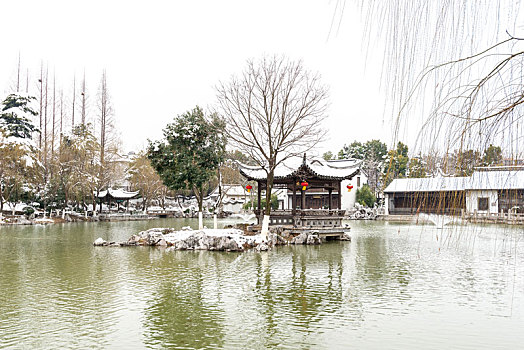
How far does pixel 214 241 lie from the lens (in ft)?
38.1

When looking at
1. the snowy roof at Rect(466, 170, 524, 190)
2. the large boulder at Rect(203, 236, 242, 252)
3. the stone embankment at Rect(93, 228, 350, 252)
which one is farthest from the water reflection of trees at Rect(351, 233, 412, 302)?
the snowy roof at Rect(466, 170, 524, 190)

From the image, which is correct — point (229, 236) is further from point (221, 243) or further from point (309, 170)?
point (309, 170)

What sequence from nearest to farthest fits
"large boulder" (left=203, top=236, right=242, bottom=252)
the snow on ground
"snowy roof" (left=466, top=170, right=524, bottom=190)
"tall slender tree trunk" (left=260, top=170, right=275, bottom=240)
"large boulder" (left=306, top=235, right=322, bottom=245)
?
"snowy roof" (left=466, top=170, right=524, bottom=190) → "large boulder" (left=203, top=236, right=242, bottom=252) → the snow on ground → "tall slender tree trunk" (left=260, top=170, right=275, bottom=240) → "large boulder" (left=306, top=235, right=322, bottom=245)

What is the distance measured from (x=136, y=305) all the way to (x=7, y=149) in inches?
806

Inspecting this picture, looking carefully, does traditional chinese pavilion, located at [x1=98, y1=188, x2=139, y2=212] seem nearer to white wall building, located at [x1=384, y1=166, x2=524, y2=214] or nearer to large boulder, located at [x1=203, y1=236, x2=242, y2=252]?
large boulder, located at [x1=203, y1=236, x2=242, y2=252]

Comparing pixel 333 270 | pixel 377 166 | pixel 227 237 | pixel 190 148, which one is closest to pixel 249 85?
pixel 190 148

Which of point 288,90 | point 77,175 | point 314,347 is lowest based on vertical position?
point 314,347

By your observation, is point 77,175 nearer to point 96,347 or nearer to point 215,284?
point 215,284

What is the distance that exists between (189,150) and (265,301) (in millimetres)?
11030

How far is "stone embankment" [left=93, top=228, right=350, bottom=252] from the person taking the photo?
11478 millimetres

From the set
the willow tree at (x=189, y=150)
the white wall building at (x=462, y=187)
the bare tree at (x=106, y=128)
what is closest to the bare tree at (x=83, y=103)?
the bare tree at (x=106, y=128)

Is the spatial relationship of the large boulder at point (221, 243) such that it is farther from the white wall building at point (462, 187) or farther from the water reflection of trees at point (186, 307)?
the white wall building at point (462, 187)

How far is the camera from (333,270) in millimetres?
8352

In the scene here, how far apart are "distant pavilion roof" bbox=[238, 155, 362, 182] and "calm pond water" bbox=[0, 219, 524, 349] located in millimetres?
4387
